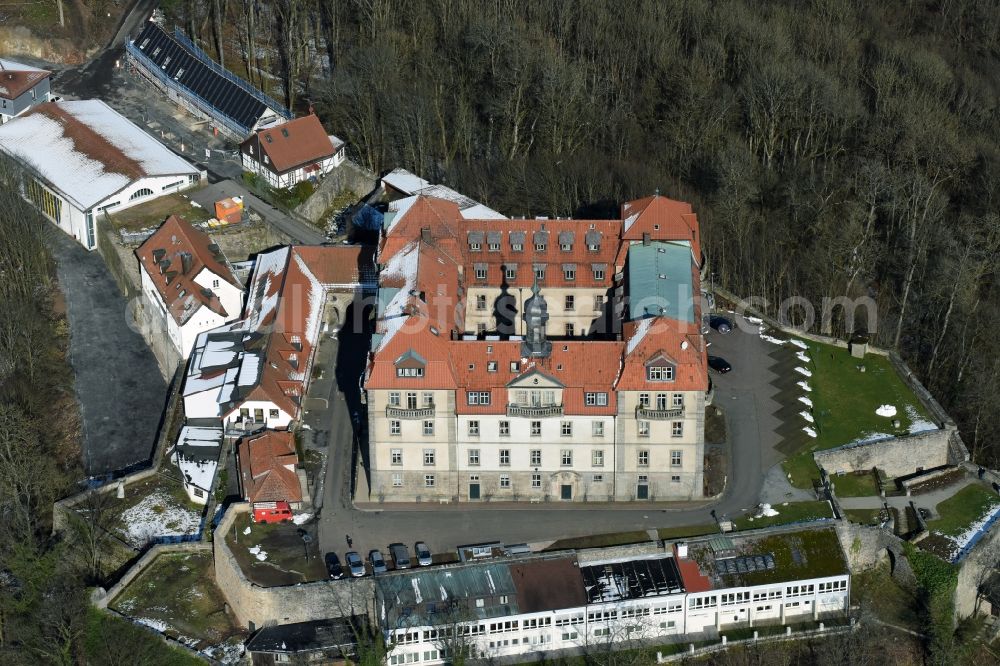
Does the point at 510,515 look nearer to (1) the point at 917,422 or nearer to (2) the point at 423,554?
(2) the point at 423,554

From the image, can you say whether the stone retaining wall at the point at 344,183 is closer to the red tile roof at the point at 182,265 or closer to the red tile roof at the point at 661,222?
the red tile roof at the point at 182,265

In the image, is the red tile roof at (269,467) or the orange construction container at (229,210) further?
the orange construction container at (229,210)

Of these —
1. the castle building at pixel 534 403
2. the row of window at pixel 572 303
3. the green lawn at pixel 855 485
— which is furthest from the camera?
the row of window at pixel 572 303

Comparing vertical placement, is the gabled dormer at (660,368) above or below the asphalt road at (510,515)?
above

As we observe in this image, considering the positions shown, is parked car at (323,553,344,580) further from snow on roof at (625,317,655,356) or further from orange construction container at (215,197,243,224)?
orange construction container at (215,197,243,224)

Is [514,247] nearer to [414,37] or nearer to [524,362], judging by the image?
[524,362]

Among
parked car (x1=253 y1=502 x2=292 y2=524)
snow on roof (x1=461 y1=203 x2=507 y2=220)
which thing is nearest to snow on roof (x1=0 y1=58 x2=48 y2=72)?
snow on roof (x1=461 y1=203 x2=507 y2=220)

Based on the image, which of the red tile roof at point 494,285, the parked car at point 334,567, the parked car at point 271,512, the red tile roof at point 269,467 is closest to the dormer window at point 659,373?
the red tile roof at point 494,285
